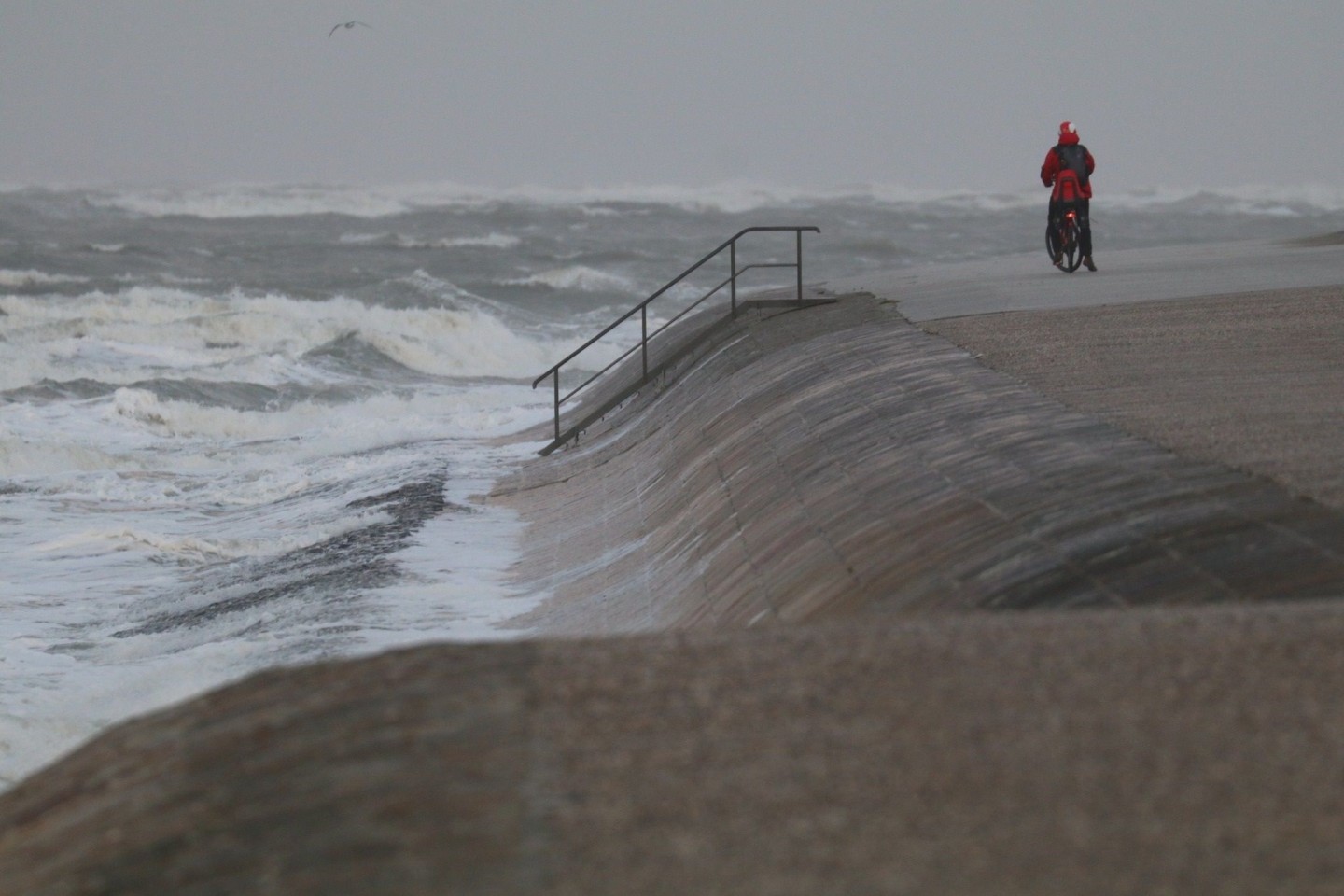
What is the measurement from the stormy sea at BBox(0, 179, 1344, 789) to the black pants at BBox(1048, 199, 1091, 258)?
2984mm

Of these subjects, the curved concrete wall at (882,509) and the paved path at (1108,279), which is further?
the paved path at (1108,279)

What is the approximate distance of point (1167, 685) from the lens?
14.3ft

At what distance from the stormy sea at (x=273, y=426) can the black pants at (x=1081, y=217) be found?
9.79ft

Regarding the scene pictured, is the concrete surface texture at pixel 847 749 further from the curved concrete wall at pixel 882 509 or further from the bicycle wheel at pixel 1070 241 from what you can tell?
the bicycle wheel at pixel 1070 241

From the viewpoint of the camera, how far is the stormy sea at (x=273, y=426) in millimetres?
11320

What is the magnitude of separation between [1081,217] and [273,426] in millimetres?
12770

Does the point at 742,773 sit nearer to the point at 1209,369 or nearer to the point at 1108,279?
the point at 1209,369

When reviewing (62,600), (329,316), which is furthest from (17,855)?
(329,316)

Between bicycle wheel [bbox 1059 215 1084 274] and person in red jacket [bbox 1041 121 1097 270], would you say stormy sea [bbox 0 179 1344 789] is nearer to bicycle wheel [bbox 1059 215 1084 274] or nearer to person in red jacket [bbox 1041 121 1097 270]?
bicycle wheel [bbox 1059 215 1084 274]

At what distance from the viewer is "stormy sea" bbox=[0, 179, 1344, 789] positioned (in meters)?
11.3

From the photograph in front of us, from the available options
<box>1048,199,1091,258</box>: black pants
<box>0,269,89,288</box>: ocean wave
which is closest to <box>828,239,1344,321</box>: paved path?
<box>1048,199,1091,258</box>: black pants

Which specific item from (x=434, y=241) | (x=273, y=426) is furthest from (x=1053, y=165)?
(x=434, y=241)

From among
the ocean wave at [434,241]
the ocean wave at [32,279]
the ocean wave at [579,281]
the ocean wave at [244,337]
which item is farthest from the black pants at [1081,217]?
the ocean wave at [434,241]

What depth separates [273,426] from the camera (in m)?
24.5
